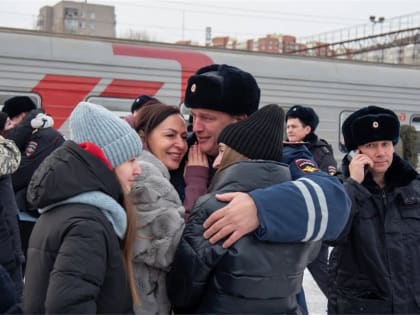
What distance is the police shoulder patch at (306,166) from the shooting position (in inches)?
88.0

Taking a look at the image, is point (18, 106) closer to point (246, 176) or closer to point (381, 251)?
point (381, 251)

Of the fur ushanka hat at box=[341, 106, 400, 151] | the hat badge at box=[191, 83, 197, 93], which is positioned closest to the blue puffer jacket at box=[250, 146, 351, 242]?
the hat badge at box=[191, 83, 197, 93]

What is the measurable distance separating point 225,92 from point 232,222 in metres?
0.84

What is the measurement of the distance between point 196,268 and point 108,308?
292 mm

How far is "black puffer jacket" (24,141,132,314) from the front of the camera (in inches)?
62.4

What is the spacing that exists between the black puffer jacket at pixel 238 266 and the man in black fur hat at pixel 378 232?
2.95 feet

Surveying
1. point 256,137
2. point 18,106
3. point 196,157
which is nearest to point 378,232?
point 196,157

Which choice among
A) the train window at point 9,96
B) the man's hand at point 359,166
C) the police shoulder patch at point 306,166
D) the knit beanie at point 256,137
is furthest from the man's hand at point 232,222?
the train window at point 9,96

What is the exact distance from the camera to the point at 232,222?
5.70ft

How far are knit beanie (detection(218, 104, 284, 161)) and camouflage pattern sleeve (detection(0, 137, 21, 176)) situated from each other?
1.97 metres

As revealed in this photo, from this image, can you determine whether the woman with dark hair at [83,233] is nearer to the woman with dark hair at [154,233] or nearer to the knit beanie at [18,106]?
the woman with dark hair at [154,233]

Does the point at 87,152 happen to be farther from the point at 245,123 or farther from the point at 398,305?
the point at 398,305

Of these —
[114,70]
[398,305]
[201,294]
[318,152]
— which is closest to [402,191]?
[398,305]

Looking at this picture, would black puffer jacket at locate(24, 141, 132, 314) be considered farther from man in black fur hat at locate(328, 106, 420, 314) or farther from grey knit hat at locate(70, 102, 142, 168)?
man in black fur hat at locate(328, 106, 420, 314)
